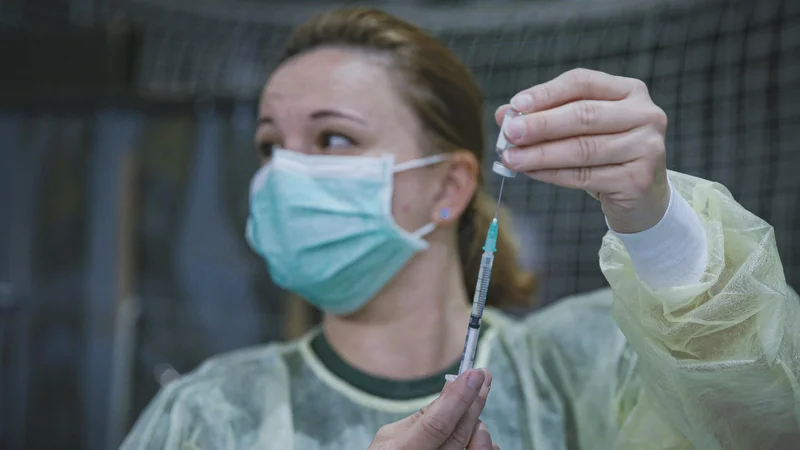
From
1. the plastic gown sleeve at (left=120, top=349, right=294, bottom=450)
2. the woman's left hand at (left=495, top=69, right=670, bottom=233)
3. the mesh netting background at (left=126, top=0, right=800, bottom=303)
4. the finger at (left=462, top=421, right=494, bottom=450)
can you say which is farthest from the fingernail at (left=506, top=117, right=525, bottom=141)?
the mesh netting background at (left=126, top=0, right=800, bottom=303)

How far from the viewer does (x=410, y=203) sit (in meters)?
1.10

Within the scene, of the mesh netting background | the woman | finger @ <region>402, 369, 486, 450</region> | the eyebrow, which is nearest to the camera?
finger @ <region>402, 369, 486, 450</region>

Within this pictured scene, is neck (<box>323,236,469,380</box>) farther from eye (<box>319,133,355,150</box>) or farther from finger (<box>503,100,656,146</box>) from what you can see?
finger (<box>503,100,656,146</box>)

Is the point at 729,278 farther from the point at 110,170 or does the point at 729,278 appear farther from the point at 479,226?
the point at 110,170

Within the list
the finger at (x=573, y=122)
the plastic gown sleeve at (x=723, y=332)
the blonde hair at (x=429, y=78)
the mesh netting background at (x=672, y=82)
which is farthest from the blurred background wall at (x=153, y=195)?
the finger at (x=573, y=122)

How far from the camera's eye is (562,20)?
77.2 inches

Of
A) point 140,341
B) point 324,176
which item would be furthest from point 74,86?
point 324,176

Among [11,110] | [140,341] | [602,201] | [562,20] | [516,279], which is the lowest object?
[140,341]

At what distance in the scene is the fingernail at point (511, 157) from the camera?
75cm

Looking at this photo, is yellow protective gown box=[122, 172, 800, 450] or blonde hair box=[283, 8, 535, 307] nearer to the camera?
yellow protective gown box=[122, 172, 800, 450]

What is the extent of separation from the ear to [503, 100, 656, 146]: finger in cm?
40

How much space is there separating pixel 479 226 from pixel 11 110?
1186mm

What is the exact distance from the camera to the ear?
1136mm

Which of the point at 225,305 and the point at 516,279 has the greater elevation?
the point at 516,279
